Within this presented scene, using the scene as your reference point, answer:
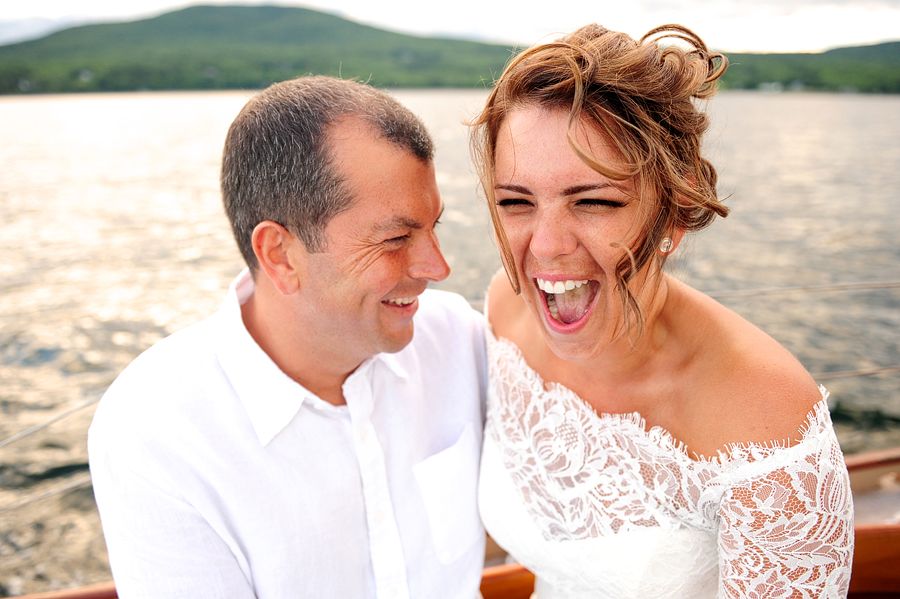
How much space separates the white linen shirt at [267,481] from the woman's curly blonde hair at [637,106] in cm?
79

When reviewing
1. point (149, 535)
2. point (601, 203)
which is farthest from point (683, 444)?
point (149, 535)

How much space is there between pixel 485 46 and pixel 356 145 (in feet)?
329

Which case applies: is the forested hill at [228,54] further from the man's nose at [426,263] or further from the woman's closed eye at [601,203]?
the woman's closed eye at [601,203]

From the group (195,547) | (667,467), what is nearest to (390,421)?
(195,547)

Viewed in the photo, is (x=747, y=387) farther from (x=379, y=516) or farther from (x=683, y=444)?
(x=379, y=516)

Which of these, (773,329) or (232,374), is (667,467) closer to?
(232,374)

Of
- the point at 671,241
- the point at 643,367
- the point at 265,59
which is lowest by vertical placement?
the point at 643,367

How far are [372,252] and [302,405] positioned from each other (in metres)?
0.52

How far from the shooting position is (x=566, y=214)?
1522mm

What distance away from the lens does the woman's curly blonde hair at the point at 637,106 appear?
1.45 meters

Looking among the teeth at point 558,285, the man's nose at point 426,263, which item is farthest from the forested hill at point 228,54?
the teeth at point 558,285

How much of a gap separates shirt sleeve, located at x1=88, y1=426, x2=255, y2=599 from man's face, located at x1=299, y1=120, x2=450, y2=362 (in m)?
0.61

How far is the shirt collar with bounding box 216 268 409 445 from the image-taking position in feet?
5.72

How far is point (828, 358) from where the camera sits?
13.5 meters
